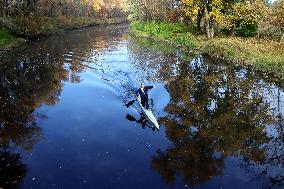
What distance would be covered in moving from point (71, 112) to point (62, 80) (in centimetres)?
1006

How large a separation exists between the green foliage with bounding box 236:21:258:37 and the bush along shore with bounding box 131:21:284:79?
Result: 315cm

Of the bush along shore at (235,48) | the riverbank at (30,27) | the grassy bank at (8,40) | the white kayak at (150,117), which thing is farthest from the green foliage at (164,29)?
the white kayak at (150,117)

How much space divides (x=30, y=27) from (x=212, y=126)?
2042 inches

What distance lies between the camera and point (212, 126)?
22844mm

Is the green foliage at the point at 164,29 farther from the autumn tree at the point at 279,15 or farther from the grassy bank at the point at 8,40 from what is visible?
Answer: the grassy bank at the point at 8,40

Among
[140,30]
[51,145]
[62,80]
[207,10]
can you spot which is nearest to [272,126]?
[51,145]

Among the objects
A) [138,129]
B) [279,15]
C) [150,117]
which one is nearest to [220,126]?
[150,117]

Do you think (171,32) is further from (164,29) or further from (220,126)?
(220,126)

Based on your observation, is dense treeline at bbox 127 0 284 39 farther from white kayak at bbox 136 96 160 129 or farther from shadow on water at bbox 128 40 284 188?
white kayak at bbox 136 96 160 129

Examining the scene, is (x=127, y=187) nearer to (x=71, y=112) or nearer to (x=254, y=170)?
(x=254, y=170)

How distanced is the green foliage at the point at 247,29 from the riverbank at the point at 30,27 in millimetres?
31246

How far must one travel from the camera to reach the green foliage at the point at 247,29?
164ft

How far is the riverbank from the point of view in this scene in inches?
2144

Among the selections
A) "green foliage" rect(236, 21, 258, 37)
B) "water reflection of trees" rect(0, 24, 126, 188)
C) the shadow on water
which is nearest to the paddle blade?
the shadow on water
